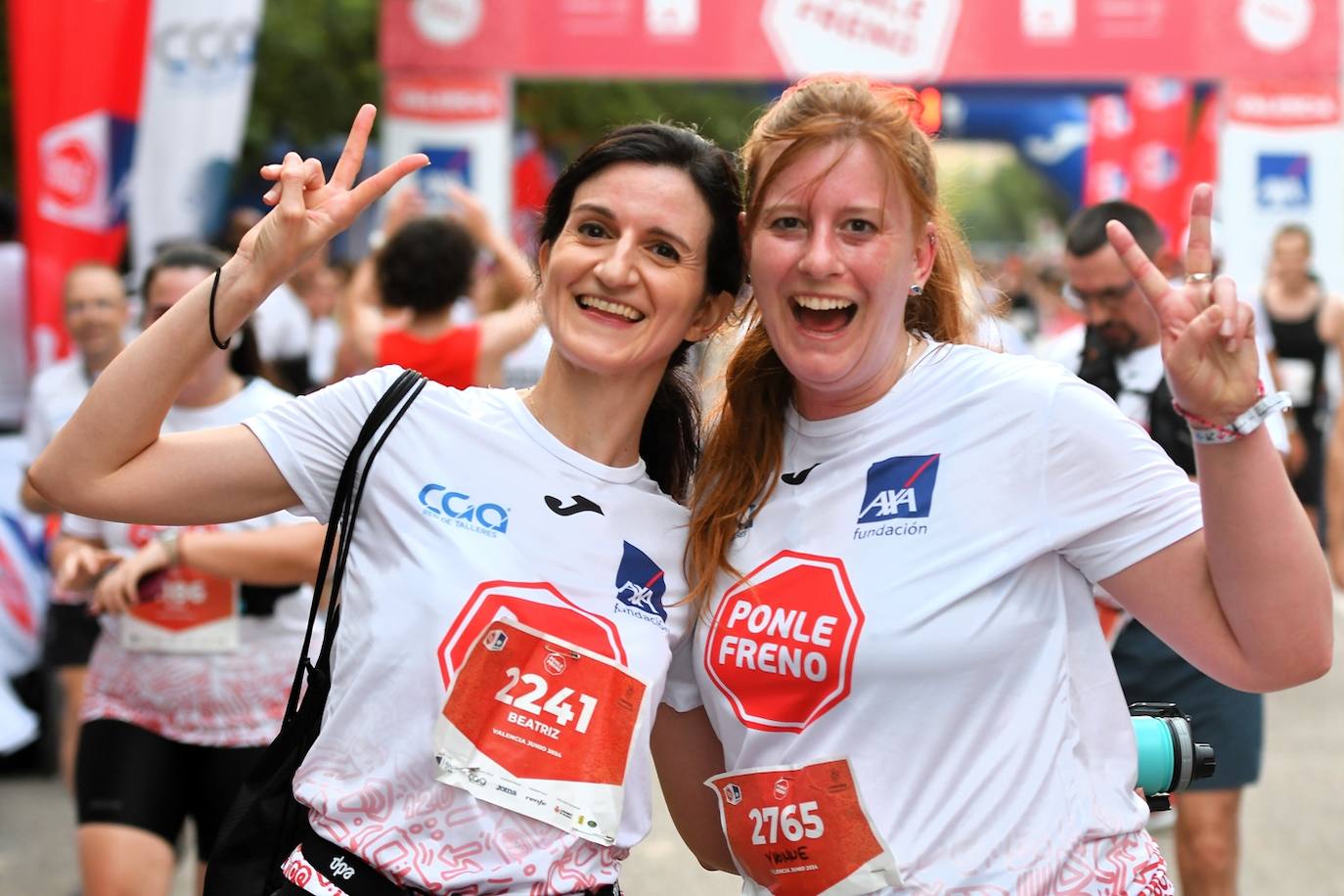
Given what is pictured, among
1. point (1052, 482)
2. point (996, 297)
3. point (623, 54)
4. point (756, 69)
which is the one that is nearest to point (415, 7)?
point (623, 54)

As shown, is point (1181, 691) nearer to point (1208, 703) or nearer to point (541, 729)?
point (1208, 703)

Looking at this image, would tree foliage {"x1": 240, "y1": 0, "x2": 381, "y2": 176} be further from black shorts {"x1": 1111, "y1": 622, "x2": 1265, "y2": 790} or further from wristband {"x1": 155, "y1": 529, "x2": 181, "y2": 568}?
black shorts {"x1": 1111, "y1": 622, "x2": 1265, "y2": 790}

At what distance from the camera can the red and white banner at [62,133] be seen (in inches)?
287

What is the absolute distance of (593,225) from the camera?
101 inches

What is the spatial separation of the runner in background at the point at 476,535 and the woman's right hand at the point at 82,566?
152cm

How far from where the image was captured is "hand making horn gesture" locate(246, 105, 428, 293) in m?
2.24

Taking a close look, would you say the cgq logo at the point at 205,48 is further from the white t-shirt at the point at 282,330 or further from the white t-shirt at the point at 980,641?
the white t-shirt at the point at 980,641

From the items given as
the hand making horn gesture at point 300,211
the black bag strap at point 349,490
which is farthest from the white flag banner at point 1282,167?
the hand making horn gesture at point 300,211

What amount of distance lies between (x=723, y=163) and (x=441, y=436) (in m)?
0.65

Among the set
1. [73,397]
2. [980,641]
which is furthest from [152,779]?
[73,397]

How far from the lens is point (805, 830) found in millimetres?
2379

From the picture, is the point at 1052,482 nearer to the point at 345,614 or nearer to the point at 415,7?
the point at 345,614

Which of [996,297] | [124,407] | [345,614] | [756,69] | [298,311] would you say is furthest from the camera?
[756,69]

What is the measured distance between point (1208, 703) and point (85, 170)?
544cm
